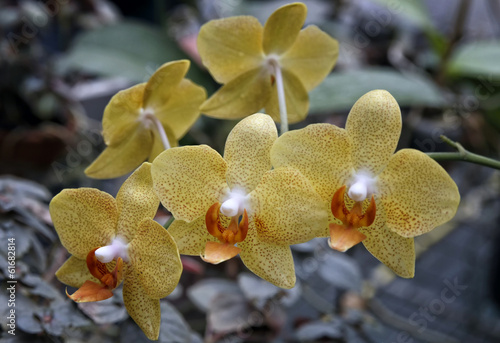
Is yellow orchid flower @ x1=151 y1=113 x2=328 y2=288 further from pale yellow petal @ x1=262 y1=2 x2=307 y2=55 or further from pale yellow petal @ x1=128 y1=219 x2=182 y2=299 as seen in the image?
pale yellow petal @ x1=262 y1=2 x2=307 y2=55

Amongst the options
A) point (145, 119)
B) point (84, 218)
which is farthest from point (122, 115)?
point (84, 218)

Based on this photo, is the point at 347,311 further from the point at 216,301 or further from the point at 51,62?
the point at 51,62

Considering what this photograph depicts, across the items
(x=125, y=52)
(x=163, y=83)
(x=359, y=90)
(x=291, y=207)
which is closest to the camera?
(x=291, y=207)

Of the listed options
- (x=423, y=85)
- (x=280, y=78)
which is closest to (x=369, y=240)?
(x=280, y=78)

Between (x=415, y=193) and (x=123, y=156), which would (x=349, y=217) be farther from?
(x=123, y=156)

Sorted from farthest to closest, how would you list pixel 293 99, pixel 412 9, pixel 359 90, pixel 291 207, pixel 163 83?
pixel 412 9 → pixel 359 90 → pixel 293 99 → pixel 163 83 → pixel 291 207

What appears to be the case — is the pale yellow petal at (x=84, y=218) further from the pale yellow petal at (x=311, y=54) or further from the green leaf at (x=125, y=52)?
the green leaf at (x=125, y=52)

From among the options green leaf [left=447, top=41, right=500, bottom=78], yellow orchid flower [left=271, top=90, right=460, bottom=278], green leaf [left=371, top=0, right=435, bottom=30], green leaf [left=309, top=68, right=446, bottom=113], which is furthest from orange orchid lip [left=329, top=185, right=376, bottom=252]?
green leaf [left=371, top=0, right=435, bottom=30]
